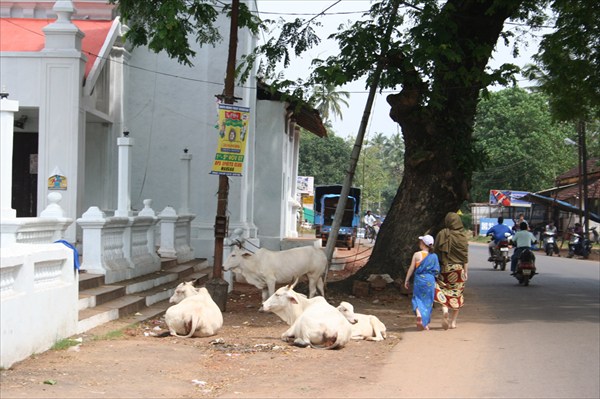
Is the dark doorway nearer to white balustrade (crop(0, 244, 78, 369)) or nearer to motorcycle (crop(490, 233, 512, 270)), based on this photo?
white balustrade (crop(0, 244, 78, 369))

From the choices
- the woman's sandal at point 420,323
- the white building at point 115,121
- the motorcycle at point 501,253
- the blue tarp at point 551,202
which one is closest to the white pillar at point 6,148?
the woman's sandal at point 420,323

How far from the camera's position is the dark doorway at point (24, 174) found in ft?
62.1

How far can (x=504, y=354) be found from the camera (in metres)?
10.4

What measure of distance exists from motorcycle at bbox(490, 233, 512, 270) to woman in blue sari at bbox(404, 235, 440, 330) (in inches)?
561

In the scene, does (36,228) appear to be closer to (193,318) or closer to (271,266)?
(193,318)

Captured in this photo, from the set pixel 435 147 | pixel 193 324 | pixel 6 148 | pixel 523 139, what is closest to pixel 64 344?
pixel 193 324

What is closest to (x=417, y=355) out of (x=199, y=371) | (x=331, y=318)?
(x=331, y=318)

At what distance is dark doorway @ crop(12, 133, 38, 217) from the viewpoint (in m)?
18.9

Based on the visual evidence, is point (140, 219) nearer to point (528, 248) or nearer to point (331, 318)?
point (331, 318)

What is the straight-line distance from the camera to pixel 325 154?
2950 inches

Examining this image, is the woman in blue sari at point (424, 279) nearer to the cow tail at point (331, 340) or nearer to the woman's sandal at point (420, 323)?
the woman's sandal at point (420, 323)

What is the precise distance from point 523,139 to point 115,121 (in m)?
44.2

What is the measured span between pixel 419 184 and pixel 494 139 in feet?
144

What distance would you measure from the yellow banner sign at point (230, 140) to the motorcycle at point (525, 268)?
9508mm
